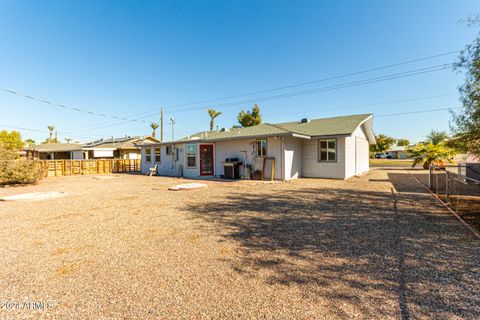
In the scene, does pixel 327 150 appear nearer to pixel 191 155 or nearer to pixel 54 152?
pixel 191 155

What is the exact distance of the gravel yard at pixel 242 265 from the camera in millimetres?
2152

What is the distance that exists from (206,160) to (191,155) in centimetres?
117

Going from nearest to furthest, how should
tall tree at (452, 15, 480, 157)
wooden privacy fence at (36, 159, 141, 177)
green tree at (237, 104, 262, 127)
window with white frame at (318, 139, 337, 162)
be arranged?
tall tree at (452, 15, 480, 157) → window with white frame at (318, 139, 337, 162) → wooden privacy fence at (36, 159, 141, 177) → green tree at (237, 104, 262, 127)

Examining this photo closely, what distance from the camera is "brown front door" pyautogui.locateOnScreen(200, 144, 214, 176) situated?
1530cm

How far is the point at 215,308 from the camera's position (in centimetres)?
214

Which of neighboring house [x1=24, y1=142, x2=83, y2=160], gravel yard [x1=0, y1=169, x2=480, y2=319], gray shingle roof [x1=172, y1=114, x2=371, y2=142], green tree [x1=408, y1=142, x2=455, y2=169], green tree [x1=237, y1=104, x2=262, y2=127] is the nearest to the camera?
gravel yard [x1=0, y1=169, x2=480, y2=319]

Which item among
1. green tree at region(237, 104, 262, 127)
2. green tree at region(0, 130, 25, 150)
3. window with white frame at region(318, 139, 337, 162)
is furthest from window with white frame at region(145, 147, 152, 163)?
green tree at region(0, 130, 25, 150)

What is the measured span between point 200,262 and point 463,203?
815cm

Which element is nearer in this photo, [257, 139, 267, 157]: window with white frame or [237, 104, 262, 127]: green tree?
[257, 139, 267, 157]: window with white frame

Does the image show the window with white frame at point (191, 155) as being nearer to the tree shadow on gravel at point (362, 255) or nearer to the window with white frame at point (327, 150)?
the window with white frame at point (327, 150)

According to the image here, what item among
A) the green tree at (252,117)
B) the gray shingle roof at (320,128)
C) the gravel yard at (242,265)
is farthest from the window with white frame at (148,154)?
the green tree at (252,117)

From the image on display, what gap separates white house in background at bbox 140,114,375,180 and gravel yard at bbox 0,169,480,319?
7.17 meters

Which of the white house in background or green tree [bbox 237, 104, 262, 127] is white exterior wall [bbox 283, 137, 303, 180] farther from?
green tree [bbox 237, 104, 262, 127]

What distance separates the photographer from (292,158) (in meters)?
13.2
